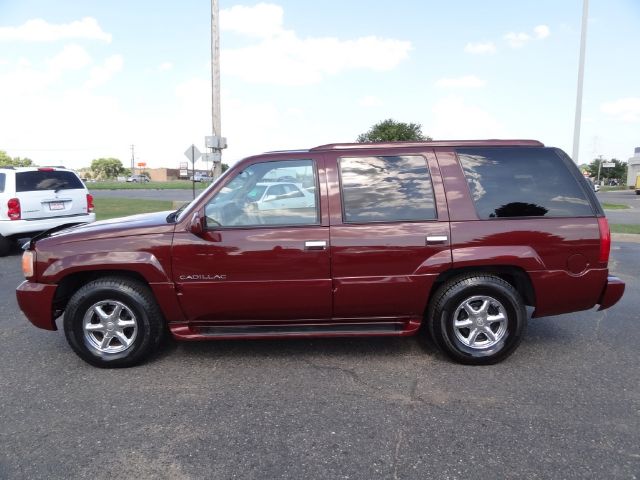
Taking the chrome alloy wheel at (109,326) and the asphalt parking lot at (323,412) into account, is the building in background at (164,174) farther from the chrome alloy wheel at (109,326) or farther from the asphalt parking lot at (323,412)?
the asphalt parking lot at (323,412)

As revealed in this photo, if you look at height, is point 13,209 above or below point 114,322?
above

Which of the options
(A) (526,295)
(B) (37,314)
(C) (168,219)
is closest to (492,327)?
(A) (526,295)

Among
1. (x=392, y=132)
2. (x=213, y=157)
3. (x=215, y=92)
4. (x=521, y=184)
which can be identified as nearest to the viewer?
(x=521, y=184)

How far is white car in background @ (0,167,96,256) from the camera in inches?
330

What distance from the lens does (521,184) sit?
379 centimetres

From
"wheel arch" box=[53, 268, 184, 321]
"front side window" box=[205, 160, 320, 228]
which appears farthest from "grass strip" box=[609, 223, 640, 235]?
"wheel arch" box=[53, 268, 184, 321]

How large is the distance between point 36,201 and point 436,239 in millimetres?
7866

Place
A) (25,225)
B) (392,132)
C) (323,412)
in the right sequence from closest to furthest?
(323,412), (25,225), (392,132)

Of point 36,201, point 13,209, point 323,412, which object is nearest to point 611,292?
point 323,412

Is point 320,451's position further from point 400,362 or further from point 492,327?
point 492,327

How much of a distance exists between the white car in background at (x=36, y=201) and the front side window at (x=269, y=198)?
→ 226 inches

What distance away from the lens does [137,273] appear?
12.3 ft

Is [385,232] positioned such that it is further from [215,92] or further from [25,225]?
[215,92]

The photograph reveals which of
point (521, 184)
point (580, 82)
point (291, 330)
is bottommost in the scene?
point (291, 330)
